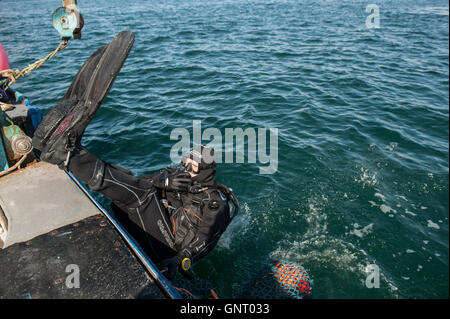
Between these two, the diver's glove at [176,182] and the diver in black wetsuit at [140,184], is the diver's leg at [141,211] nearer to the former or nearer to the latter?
the diver in black wetsuit at [140,184]

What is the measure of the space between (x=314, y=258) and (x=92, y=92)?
3.74 metres

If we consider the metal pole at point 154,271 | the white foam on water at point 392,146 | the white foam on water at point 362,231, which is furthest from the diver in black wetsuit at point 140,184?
the white foam on water at point 392,146

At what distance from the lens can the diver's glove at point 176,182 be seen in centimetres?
416

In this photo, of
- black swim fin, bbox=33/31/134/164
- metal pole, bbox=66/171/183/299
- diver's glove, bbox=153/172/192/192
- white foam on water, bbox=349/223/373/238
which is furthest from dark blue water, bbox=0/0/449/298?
black swim fin, bbox=33/31/134/164

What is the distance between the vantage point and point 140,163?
6.79 m

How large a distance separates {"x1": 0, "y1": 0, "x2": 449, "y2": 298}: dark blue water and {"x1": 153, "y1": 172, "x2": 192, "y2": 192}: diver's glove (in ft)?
4.07

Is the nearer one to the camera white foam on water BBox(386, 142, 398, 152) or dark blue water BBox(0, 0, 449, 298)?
dark blue water BBox(0, 0, 449, 298)

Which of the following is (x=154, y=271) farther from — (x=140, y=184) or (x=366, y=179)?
(x=366, y=179)

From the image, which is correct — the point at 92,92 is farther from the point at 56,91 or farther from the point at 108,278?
the point at 56,91

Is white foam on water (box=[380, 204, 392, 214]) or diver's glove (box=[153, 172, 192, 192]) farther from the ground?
diver's glove (box=[153, 172, 192, 192])

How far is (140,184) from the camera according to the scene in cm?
397

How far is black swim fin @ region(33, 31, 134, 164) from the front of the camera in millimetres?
3369

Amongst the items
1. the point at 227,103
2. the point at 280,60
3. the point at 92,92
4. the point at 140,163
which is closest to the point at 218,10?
the point at 280,60

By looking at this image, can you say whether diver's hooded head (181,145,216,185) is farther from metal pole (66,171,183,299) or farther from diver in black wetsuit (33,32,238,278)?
metal pole (66,171,183,299)
